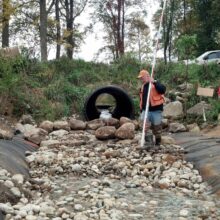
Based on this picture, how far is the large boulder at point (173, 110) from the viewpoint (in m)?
14.1

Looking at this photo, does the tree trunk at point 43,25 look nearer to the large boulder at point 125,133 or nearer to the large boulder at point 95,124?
the large boulder at point 95,124

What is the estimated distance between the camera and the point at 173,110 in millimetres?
14312

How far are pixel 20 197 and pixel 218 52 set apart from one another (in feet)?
67.2

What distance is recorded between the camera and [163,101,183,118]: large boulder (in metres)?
14.1

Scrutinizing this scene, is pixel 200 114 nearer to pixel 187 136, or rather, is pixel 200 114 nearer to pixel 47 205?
pixel 187 136

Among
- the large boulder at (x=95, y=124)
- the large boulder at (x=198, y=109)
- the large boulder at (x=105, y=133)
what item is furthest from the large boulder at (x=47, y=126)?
the large boulder at (x=198, y=109)

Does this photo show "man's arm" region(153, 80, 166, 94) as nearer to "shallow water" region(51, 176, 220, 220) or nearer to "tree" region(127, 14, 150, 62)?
"shallow water" region(51, 176, 220, 220)

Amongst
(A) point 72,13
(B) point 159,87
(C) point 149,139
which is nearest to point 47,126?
(C) point 149,139

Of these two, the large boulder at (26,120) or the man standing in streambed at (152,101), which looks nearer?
the man standing in streambed at (152,101)

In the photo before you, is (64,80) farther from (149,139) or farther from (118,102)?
(149,139)

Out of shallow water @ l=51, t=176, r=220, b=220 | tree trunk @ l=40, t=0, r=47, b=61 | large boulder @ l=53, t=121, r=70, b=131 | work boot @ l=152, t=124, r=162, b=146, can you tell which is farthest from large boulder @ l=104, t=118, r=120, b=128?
tree trunk @ l=40, t=0, r=47, b=61

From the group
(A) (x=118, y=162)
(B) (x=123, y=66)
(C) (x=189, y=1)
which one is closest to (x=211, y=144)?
(A) (x=118, y=162)

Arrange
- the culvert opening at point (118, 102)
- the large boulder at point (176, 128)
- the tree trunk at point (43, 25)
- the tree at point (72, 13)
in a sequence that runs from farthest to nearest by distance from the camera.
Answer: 1. the tree at point (72, 13)
2. the tree trunk at point (43, 25)
3. the culvert opening at point (118, 102)
4. the large boulder at point (176, 128)

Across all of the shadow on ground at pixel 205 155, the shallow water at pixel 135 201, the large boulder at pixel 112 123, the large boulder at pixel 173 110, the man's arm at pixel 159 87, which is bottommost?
the shallow water at pixel 135 201
